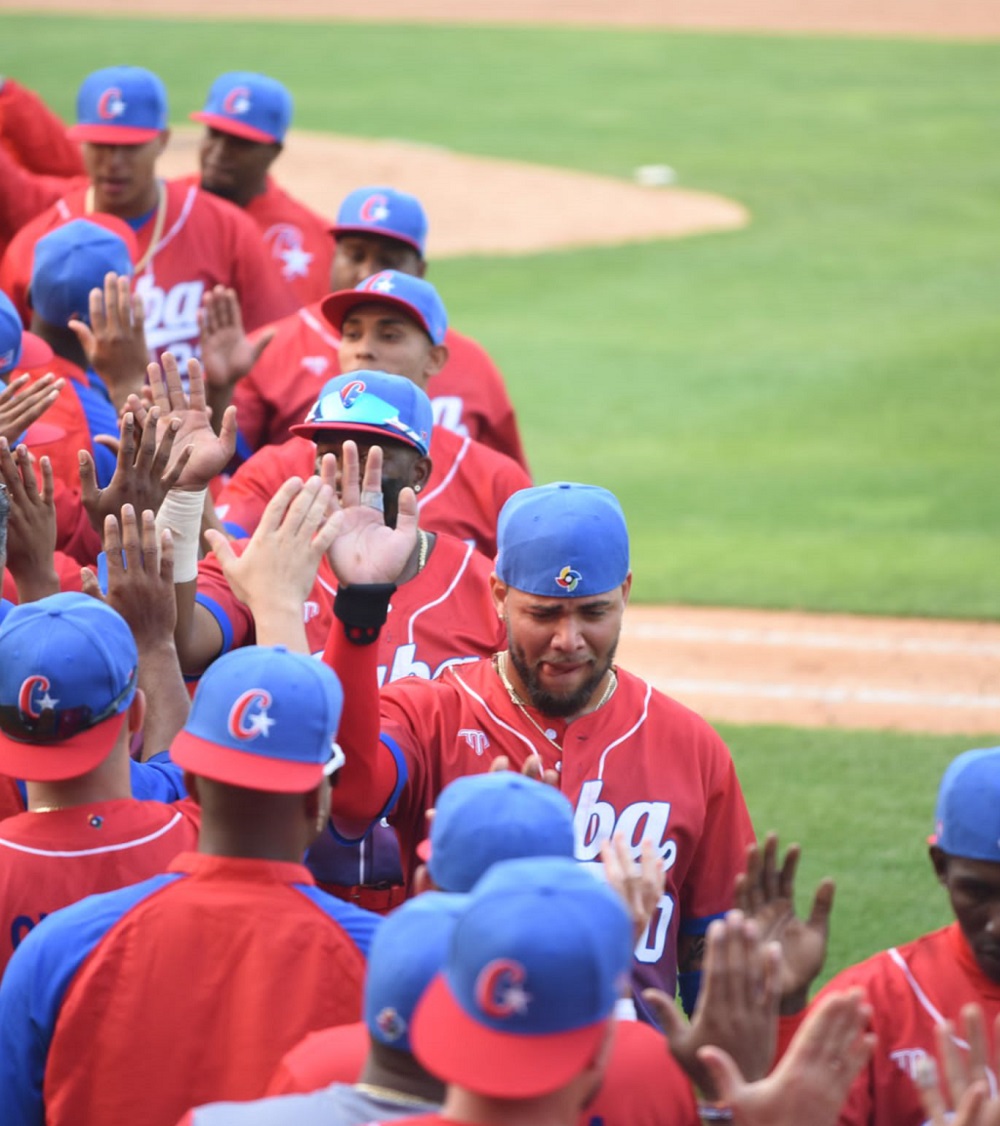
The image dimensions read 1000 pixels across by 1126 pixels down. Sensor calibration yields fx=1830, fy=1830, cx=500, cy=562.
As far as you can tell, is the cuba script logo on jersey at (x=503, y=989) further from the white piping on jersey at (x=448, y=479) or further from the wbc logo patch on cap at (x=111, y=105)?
the wbc logo patch on cap at (x=111, y=105)

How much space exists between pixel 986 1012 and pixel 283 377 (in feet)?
12.7

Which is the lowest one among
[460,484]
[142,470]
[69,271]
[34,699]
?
[34,699]

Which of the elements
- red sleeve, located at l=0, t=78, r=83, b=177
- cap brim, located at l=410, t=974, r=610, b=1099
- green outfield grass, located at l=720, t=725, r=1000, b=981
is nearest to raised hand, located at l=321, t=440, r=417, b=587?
cap brim, located at l=410, t=974, r=610, b=1099

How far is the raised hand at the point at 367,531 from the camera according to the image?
370 centimetres

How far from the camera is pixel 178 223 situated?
7.42m

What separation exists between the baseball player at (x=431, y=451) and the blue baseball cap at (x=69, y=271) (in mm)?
712

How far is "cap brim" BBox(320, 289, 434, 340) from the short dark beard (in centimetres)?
188

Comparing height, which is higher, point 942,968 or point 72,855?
point 72,855

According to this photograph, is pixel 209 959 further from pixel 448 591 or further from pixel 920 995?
pixel 448 591

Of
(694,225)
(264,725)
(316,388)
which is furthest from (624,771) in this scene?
(694,225)

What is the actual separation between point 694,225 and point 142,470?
18.9 m

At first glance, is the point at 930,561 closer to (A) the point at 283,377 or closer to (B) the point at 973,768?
(A) the point at 283,377

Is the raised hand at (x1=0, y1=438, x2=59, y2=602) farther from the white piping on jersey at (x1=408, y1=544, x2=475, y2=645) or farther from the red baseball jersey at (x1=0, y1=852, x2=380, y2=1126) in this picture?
the red baseball jersey at (x1=0, y1=852, x2=380, y2=1126)

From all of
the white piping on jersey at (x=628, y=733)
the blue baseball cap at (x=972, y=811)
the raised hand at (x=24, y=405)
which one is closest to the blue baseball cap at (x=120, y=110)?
the raised hand at (x=24, y=405)
